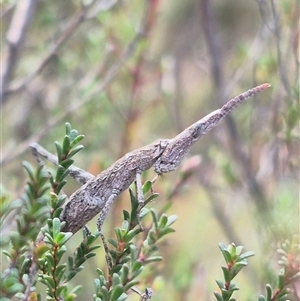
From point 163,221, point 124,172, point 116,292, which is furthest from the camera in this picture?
point 124,172

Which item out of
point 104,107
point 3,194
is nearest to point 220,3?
point 104,107

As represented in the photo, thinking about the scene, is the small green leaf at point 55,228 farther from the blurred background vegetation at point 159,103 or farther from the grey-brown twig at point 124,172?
the blurred background vegetation at point 159,103

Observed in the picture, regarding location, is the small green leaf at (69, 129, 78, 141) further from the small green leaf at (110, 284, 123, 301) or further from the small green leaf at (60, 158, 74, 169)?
the small green leaf at (110, 284, 123, 301)

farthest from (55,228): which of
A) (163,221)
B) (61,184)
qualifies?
(163,221)

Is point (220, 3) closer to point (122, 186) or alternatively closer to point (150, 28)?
point (150, 28)

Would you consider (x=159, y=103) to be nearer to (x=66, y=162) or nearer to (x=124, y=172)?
(x=124, y=172)

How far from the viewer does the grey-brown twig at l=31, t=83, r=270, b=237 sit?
1.05 m

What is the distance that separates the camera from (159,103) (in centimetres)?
248

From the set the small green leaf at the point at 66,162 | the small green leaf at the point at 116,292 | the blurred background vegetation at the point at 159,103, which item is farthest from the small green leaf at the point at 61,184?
the blurred background vegetation at the point at 159,103

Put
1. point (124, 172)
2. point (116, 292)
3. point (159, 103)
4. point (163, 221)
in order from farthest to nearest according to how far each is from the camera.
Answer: point (159, 103), point (124, 172), point (163, 221), point (116, 292)

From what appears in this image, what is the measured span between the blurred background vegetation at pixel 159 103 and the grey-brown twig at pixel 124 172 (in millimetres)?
232

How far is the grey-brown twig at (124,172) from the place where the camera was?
105 cm

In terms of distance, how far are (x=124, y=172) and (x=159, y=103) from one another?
1.39m

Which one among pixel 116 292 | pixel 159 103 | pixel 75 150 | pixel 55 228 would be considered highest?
pixel 159 103
